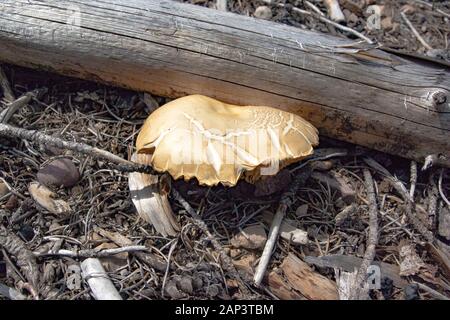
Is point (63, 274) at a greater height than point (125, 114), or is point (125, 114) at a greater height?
point (125, 114)

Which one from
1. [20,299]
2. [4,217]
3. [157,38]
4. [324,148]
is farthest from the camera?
[324,148]

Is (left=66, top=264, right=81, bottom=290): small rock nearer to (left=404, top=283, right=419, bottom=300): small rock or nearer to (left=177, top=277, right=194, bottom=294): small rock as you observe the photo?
(left=177, top=277, right=194, bottom=294): small rock

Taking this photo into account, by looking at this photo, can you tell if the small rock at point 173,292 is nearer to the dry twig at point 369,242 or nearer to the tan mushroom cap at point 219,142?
the tan mushroom cap at point 219,142

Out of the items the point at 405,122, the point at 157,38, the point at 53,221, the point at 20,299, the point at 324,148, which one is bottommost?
the point at 20,299

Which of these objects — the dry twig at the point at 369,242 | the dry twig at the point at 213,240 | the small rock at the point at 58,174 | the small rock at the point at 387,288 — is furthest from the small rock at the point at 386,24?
the small rock at the point at 58,174

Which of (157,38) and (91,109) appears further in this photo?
(91,109)

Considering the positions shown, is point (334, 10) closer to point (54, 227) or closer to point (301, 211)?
point (301, 211)
